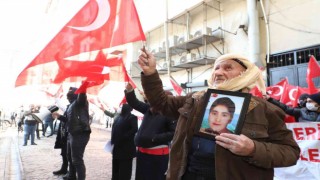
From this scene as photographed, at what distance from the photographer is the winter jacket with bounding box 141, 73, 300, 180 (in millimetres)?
1602

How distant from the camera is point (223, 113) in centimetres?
157

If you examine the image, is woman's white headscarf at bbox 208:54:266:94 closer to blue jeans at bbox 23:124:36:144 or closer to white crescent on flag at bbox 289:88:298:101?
white crescent on flag at bbox 289:88:298:101

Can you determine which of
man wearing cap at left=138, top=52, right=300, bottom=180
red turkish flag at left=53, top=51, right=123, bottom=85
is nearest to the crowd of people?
man wearing cap at left=138, top=52, right=300, bottom=180

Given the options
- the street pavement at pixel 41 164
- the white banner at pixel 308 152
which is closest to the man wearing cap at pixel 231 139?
the white banner at pixel 308 152

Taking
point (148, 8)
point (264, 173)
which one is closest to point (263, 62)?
point (264, 173)

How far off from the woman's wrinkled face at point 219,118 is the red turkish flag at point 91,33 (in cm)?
156

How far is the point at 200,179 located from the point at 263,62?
29.0ft

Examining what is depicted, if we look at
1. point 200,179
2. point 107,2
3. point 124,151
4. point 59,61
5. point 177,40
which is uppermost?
point 177,40

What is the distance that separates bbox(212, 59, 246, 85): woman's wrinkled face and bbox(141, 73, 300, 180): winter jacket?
0.56ft

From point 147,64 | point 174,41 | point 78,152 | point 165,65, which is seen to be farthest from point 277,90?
point 165,65

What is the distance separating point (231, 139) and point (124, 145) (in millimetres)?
3426

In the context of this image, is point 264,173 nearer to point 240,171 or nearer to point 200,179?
point 240,171

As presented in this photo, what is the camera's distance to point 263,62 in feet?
32.1

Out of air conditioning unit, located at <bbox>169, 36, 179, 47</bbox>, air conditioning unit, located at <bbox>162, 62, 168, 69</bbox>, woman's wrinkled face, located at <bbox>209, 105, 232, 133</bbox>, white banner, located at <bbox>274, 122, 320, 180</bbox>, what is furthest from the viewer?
air conditioning unit, located at <bbox>162, 62, 168, 69</bbox>
